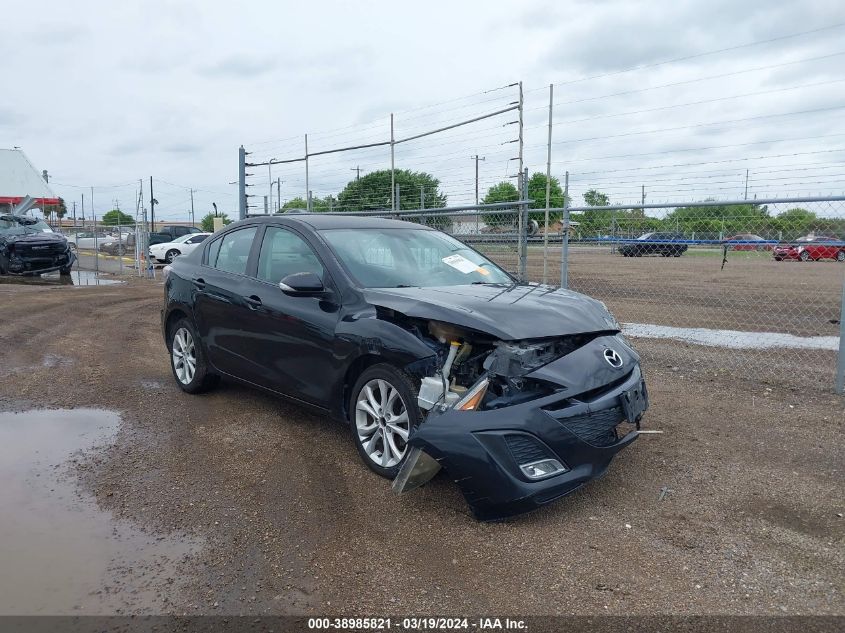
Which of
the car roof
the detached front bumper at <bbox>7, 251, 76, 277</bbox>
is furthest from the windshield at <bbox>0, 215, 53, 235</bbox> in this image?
the car roof

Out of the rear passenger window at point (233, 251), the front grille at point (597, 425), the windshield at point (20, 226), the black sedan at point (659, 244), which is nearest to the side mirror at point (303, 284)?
the rear passenger window at point (233, 251)

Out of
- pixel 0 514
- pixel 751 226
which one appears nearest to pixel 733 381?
pixel 751 226

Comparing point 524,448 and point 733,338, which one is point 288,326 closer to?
point 524,448

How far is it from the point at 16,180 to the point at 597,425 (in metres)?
42.6

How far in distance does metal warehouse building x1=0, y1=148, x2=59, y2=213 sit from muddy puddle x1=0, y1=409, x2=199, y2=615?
3877 centimetres

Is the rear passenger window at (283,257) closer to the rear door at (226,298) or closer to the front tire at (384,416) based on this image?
the rear door at (226,298)

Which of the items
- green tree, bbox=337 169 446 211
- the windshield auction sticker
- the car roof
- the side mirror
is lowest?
the side mirror

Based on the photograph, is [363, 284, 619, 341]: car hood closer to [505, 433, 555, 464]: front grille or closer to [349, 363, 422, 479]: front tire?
[349, 363, 422, 479]: front tire

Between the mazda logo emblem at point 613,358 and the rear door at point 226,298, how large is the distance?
271 centimetres

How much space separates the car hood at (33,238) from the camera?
18.2 metres

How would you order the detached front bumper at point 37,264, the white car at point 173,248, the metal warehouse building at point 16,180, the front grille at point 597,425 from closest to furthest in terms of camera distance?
the front grille at point 597,425 < the detached front bumper at point 37,264 < the white car at point 173,248 < the metal warehouse building at point 16,180

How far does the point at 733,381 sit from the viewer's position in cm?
659

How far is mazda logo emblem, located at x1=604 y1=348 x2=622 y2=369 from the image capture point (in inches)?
155

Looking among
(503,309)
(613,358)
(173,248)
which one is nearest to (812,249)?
(613,358)
